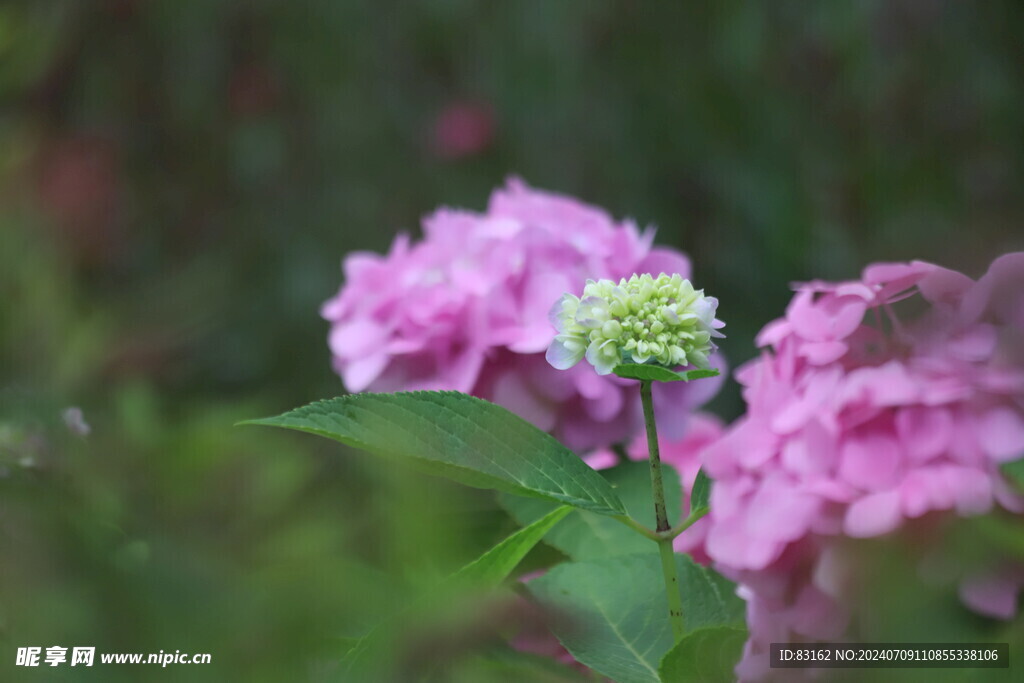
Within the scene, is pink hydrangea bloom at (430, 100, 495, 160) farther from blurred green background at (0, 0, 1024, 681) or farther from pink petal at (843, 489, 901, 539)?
pink petal at (843, 489, 901, 539)

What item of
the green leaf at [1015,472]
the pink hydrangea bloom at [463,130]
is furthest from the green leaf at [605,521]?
the pink hydrangea bloom at [463,130]

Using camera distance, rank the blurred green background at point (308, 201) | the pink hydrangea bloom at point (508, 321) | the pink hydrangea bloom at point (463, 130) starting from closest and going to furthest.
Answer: the blurred green background at point (308, 201) < the pink hydrangea bloom at point (508, 321) < the pink hydrangea bloom at point (463, 130)

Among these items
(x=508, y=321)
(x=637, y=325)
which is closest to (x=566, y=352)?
(x=637, y=325)

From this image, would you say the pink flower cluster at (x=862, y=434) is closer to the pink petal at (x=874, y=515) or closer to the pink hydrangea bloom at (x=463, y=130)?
the pink petal at (x=874, y=515)

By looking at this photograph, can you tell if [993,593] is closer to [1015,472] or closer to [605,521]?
[1015,472]

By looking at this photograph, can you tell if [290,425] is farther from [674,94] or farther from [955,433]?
[674,94]

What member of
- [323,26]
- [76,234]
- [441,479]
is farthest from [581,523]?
[323,26]

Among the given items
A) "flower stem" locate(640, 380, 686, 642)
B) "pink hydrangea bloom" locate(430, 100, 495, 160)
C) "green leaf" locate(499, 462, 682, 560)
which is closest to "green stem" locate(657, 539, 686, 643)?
"flower stem" locate(640, 380, 686, 642)
